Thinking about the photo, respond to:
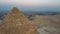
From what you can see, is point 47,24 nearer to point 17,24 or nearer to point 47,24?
point 47,24

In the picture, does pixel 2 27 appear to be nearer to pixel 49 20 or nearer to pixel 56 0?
pixel 49 20

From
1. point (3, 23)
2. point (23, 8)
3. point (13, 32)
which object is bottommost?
point (13, 32)

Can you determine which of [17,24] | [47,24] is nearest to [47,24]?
[47,24]

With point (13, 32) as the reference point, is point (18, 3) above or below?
above

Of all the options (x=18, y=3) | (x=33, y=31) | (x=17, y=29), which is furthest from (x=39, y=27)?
(x=18, y=3)
